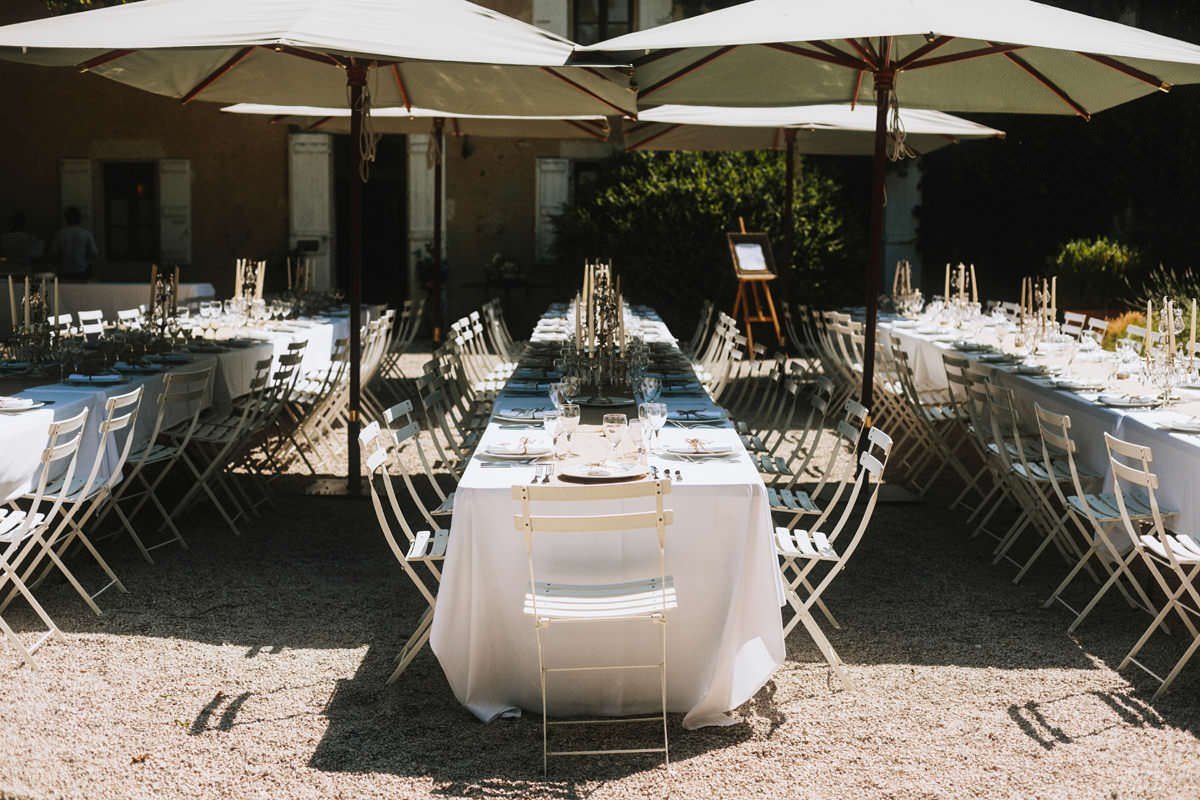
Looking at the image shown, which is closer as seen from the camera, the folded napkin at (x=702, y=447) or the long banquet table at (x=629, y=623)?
the long banquet table at (x=629, y=623)

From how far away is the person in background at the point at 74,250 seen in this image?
→ 1498 centimetres

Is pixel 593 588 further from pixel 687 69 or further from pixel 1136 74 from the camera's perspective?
pixel 1136 74

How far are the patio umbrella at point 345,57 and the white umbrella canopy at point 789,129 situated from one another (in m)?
1.73

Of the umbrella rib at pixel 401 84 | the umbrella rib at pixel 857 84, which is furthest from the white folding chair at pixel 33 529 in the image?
the umbrella rib at pixel 857 84

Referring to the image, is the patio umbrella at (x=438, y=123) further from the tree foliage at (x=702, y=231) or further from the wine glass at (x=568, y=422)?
the wine glass at (x=568, y=422)

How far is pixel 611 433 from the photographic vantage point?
181 inches

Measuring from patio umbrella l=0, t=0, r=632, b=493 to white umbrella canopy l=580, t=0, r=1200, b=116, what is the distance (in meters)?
0.50

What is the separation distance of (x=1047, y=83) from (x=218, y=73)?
189 inches

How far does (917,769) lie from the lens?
12.4 ft

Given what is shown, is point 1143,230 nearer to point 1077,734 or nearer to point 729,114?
point 729,114

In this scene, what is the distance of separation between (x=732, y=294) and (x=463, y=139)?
422 centimetres

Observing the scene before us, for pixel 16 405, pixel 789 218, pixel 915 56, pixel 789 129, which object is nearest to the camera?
pixel 16 405

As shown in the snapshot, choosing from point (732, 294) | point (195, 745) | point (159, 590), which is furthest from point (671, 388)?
point (732, 294)

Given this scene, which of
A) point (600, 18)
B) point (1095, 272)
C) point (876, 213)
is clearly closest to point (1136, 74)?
point (876, 213)
